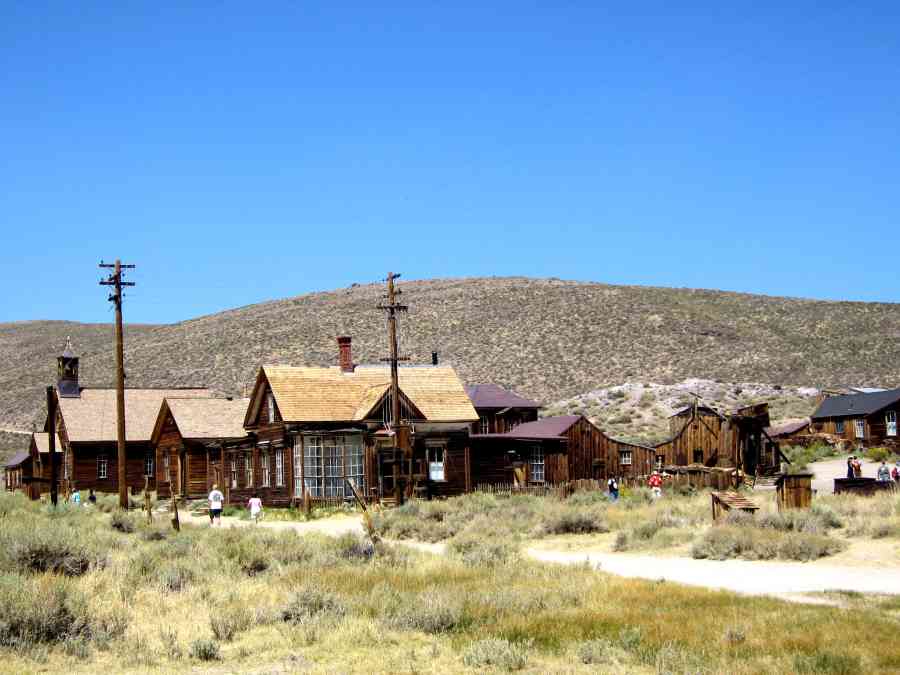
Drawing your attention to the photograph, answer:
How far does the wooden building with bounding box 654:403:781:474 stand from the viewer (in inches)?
1828

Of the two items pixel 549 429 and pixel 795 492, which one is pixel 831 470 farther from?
pixel 795 492

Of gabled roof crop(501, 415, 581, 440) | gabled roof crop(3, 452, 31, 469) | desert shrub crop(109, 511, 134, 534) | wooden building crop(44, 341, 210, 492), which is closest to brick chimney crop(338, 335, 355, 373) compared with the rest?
gabled roof crop(501, 415, 581, 440)

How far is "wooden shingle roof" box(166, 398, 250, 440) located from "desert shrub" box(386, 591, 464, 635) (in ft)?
114

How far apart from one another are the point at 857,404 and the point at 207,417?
32386 millimetres

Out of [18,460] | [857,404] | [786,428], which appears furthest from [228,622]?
[18,460]

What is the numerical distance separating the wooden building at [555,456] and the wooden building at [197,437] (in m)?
10.9

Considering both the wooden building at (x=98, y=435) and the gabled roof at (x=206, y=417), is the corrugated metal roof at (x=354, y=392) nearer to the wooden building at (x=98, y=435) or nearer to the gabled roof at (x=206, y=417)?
the gabled roof at (x=206, y=417)

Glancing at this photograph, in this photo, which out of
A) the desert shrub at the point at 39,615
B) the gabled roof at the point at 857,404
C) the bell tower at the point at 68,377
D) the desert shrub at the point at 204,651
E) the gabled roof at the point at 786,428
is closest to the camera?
the desert shrub at the point at 204,651

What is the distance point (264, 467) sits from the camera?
137 feet

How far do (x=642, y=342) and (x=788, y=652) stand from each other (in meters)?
82.2

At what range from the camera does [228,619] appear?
42.1 ft

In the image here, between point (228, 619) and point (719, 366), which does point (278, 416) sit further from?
point (719, 366)

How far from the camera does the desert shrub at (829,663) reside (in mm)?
9672

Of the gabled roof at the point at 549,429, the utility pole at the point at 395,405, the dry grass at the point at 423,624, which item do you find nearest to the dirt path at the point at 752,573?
the dry grass at the point at 423,624
